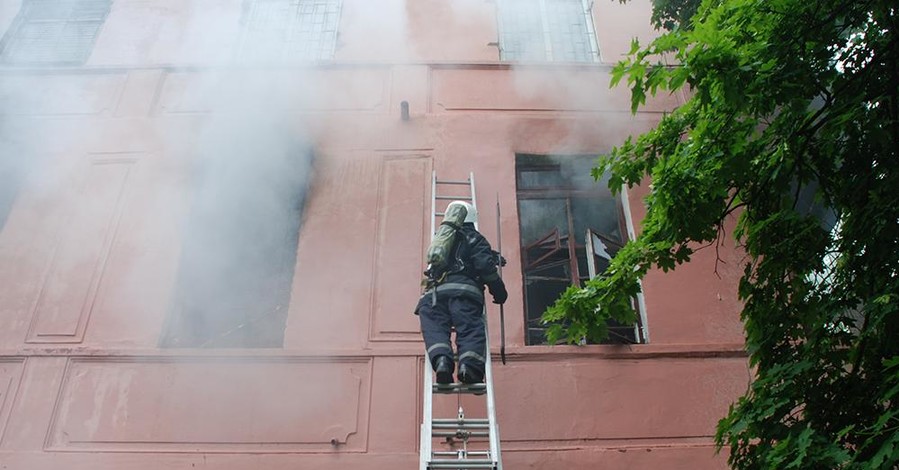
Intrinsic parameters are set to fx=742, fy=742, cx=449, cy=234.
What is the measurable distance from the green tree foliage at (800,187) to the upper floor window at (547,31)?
424cm

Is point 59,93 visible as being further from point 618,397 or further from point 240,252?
point 618,397

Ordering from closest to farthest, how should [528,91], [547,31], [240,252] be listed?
[240,252] < [528,91] < [547,31]

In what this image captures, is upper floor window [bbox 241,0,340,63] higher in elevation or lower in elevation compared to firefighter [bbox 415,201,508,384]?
higher

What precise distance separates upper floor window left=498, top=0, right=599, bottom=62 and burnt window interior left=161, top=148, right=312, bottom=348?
117 inches

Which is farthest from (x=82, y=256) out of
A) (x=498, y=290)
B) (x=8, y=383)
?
(x=498, y=290)

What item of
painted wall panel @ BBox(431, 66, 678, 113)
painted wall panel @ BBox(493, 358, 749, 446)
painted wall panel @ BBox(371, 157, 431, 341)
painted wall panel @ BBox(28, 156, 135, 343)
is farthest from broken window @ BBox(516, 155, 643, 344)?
painted wall panel @ BBox(28, 156, 135, 343)

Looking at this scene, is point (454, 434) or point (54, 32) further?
point (54, 32)

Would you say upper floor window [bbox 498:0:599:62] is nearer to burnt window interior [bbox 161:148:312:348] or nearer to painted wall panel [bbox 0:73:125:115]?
burnt window interior [bbox 161:148:312:348]

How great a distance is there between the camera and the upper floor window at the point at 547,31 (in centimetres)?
868

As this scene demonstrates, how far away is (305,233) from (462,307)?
8.60 feet

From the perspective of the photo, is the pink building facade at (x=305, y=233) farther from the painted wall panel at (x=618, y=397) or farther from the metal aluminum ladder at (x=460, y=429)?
the metal aluminum ladder at (x=460, y=429)

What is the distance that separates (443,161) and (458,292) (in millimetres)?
2768

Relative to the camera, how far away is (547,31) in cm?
898

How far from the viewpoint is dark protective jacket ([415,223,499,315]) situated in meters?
4.70
